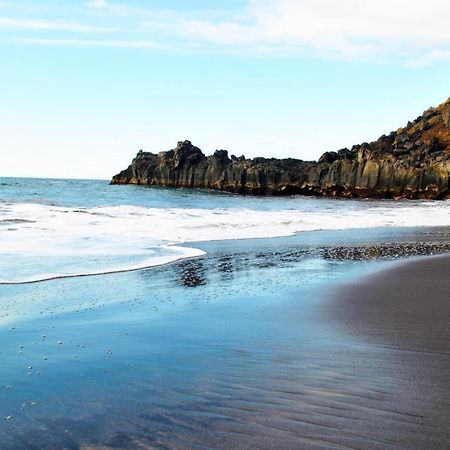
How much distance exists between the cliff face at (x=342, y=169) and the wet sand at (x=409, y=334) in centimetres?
6132

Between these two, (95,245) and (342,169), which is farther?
(342,169)

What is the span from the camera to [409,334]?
209 inches

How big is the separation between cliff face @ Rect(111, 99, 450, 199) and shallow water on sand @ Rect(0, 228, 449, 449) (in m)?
64.0

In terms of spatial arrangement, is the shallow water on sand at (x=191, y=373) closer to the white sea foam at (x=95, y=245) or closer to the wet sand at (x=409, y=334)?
the wet sand at (x=409, y=334)

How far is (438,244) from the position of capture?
14820 mm

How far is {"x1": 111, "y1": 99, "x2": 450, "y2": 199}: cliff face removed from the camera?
68.8 m

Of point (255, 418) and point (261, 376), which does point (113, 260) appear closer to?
point (261, 376)

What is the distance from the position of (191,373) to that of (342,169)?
248 ft

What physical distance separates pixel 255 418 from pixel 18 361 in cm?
240

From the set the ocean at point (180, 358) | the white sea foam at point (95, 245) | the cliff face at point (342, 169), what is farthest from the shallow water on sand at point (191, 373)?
the cliff face at point (342, 169)

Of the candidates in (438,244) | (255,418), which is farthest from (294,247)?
(255,418)

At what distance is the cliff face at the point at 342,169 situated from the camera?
2709 inches

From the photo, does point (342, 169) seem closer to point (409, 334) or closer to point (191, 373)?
point (409, 334)

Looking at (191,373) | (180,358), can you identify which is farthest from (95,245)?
(191,373)
